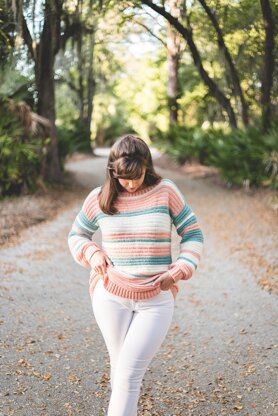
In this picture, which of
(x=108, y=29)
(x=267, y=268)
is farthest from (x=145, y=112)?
(x=267, y=268)

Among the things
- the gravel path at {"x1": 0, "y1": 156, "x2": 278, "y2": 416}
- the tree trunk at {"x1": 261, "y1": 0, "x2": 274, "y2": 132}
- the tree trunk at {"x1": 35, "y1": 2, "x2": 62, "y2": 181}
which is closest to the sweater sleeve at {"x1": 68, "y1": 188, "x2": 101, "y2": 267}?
the gravel path at {"x1": 0, "y1": 156, "x2": 278, "y2": 416}

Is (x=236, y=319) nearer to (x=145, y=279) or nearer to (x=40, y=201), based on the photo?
(x=145, y=279)

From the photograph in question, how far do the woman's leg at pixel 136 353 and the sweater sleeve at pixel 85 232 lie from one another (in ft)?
1.29

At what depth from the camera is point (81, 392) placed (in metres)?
3.66

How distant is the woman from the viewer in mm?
2547

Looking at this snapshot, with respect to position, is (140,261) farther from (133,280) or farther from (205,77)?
(205,77)

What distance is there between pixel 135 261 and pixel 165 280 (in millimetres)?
171

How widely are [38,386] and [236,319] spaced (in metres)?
2.40

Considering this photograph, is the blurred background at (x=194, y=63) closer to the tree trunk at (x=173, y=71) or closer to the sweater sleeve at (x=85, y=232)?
the tree trunk at (x=173, y=71)

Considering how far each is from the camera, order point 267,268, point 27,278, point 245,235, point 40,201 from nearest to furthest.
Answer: point 27,278 → point 267,268 → point 245,235 → point 40,201

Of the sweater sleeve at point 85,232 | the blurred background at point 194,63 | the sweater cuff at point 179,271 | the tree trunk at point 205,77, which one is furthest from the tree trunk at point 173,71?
the sweater cuff at point 179,271

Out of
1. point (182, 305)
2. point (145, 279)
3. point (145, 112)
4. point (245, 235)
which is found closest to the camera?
point (145, 279)

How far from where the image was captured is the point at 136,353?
2.51 m

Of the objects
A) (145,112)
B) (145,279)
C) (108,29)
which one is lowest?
(145,112)
